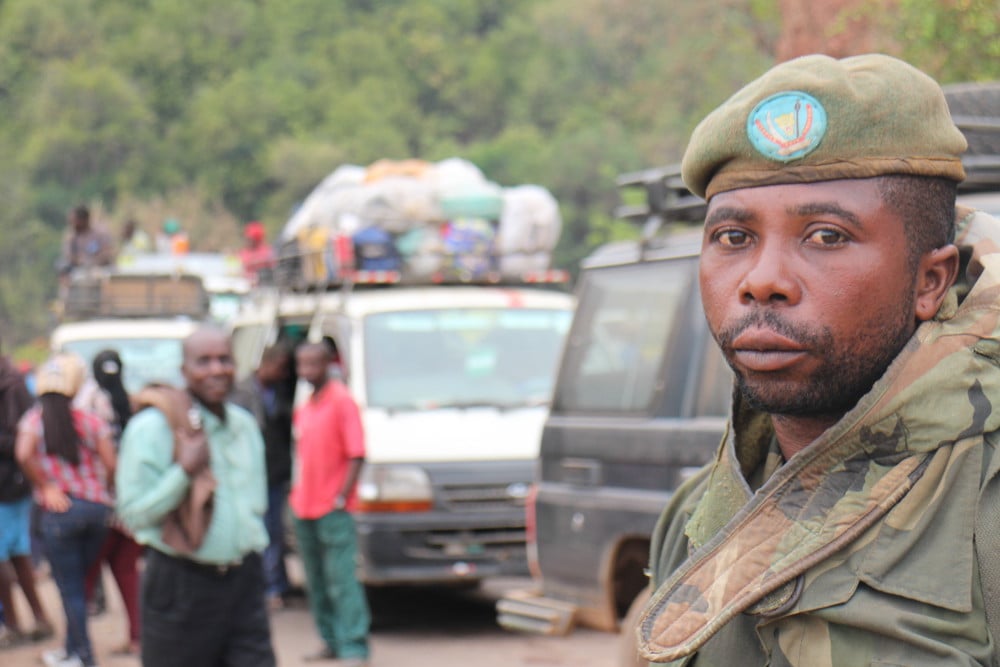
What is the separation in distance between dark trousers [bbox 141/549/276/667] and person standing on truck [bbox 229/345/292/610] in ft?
16.4

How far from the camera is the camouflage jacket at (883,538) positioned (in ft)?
4.75

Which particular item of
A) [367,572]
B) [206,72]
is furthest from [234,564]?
[206,72]

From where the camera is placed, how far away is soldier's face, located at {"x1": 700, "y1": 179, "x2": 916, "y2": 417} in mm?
1538

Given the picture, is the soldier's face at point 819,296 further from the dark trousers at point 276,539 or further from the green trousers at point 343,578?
the dark trousers at point 276,539

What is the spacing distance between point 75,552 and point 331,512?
1.37m

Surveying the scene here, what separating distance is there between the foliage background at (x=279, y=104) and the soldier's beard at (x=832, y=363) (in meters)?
53.2

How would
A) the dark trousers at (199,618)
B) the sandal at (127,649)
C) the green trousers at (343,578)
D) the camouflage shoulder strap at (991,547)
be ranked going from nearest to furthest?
the camouflage shoulder strap at (991,547), the dark trousers at (199,618), the green trousers at (343,578), the sandal at (127,649)

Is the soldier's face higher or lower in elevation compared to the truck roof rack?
higher

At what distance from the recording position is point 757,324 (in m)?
1.58

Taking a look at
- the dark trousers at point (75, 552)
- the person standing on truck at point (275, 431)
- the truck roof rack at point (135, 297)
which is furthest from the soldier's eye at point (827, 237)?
the truck roof rack at point (135, 297)

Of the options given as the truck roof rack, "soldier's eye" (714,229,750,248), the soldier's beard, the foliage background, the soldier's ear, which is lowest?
the truck roof rack

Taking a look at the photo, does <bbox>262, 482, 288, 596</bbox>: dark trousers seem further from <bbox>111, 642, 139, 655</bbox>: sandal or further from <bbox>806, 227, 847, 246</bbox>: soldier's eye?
<bbox>806, 227, 847, 246</bbox>: soldier's eye

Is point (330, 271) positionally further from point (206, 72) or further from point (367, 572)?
point (206, 72)

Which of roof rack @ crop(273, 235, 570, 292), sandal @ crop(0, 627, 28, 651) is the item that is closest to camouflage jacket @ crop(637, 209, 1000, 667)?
sandal @ crop(0, 627, 28, 651)
